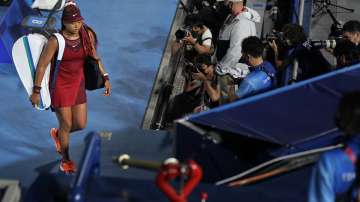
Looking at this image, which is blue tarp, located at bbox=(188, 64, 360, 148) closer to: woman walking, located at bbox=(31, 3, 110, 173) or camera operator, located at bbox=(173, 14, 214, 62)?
woman walking, located at bbox=(31, 3, 110, 173)

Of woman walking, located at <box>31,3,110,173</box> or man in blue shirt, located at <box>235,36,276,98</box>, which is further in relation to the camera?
woman walking, located at <box>31,3,110,173</box>

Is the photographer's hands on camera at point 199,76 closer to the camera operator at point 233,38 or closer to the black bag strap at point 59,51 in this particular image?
the camera operator at point 233,38

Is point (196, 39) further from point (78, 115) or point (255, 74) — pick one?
point (255, 74)

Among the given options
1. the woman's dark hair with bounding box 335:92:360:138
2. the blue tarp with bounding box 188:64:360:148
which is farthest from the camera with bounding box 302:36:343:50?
the woman's dark hair with bounding box 335:92:360:138

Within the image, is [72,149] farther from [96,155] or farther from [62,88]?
[96,155]

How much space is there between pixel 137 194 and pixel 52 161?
2611mm

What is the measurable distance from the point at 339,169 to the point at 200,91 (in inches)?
117

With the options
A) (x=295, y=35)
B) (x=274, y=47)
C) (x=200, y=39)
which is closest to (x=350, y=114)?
(x=295, y=35)

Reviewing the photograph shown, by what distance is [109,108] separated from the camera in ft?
23.7

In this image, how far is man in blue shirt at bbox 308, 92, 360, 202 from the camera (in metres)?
2.99

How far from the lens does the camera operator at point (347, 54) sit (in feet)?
16.5

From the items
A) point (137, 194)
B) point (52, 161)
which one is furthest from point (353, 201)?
point (52, 161)

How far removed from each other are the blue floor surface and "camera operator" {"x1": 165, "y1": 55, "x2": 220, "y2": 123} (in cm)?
39

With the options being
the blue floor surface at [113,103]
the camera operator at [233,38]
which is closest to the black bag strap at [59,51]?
the blue floor surface at [113,103]
